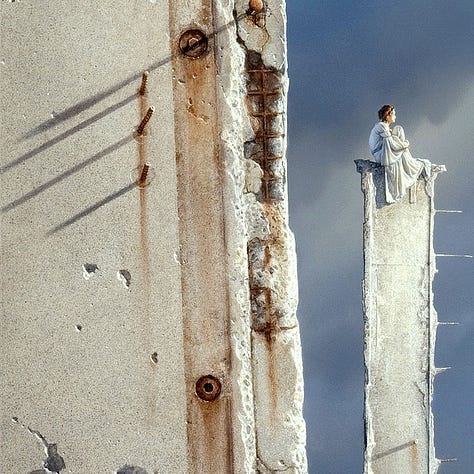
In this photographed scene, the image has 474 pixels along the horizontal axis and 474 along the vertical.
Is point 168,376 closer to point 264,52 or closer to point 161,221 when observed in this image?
point 161,221

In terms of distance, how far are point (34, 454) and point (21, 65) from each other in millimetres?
1490

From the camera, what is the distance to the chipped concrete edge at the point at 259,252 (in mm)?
3479

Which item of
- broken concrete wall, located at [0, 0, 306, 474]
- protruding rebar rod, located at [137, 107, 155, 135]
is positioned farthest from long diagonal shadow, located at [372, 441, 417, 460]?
protruding rebar rod, located at [137, 107, 155, 135]

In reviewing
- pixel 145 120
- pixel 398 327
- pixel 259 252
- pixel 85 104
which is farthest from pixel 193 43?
pixel 398 327

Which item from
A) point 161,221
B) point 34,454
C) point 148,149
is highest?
point 148,149

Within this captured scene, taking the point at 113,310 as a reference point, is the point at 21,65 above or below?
above

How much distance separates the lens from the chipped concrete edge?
3479mm

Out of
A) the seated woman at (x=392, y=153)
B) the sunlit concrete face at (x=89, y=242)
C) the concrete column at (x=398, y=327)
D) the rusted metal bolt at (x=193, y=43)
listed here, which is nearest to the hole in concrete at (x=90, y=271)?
the sunlit concrete face at (x=89, y=242)

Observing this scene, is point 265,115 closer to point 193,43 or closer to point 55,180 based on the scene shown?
point 193,43

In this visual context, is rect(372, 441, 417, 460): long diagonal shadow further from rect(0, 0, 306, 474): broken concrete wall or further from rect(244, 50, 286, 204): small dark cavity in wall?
rect(244, 50, 286, 204): small dark cavity in wall

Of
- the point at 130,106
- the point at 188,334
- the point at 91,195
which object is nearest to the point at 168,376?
the point at 188,334

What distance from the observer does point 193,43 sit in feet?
11.3

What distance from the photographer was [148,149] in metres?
3.44

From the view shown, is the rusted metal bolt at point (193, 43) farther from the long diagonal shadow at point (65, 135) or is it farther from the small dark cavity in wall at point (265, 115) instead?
the long diagonal shadow at point (65, 135)
